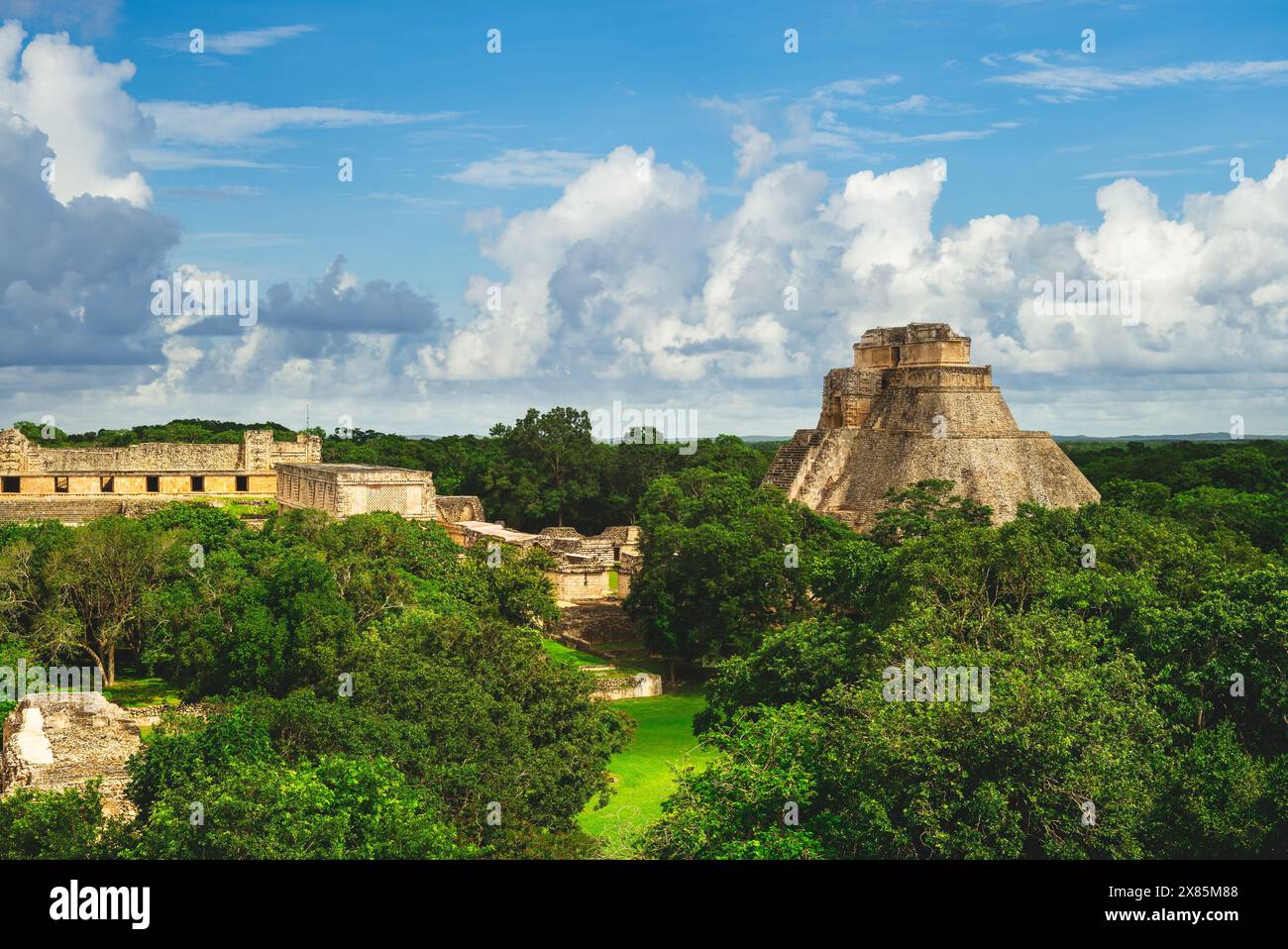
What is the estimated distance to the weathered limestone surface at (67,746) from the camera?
47.6ft

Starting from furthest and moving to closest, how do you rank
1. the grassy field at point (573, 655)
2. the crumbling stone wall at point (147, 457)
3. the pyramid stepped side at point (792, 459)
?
1. the crumbling stone wall at point (147, 457)
2. the pyramid stepped side at point (792, 459)
3. the grassy field at point (573, 655)

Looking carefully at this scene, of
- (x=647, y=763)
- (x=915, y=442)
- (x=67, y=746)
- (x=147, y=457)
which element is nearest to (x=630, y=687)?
(x=647, y=763)

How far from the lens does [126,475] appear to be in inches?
1618

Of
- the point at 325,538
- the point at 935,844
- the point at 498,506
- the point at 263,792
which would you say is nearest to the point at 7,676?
the point at 325,538

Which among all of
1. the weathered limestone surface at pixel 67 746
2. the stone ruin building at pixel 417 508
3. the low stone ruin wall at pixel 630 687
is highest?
the stone ruin building at pixel 417 508

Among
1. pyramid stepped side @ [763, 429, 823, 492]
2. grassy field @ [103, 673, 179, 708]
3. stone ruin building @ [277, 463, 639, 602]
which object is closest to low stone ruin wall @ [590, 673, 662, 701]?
stone ruin building @ [277, 463, 639, 602]

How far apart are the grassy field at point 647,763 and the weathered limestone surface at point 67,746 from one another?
251 inches

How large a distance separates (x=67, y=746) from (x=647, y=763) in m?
9.89

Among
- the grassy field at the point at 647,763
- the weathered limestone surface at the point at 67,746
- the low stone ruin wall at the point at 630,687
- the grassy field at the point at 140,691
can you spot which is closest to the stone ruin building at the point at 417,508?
the low stone ruin wall at the point at 630,687

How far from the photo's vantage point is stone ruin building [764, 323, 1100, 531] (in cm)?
3484

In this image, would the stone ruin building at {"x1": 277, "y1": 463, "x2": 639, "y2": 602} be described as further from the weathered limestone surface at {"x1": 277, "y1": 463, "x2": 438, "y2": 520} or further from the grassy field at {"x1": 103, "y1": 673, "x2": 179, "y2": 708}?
the grassy field at {"x1": 103, "y1": 673, "x2": 179, "y2": 708}

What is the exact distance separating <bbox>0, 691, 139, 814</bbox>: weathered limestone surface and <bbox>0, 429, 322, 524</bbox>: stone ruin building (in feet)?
67.6

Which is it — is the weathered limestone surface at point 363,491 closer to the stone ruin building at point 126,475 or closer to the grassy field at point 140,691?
the stone ruin building at point 126,475
